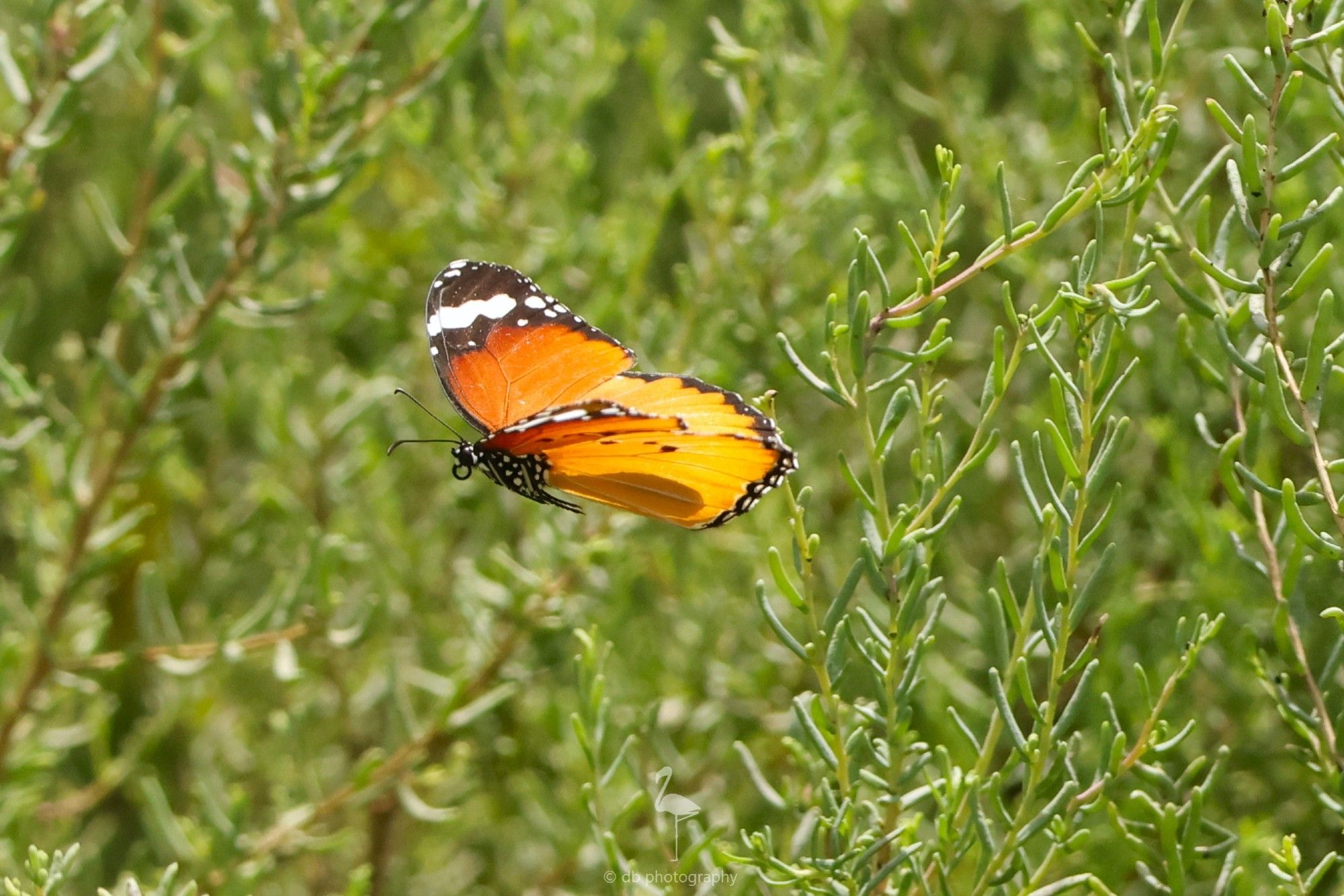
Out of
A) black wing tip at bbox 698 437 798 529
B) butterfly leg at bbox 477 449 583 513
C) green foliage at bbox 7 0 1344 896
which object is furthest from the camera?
butterfly leg at bbox 477 449 583 513

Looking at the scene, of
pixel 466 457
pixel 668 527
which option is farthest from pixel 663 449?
pixel 668 527

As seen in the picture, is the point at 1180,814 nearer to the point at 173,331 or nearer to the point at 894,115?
the point at 173,331

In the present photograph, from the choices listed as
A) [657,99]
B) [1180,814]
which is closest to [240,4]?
[657,99]

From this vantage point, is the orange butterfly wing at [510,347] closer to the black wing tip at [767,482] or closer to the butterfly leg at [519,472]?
the butterfly leg at [519,472]

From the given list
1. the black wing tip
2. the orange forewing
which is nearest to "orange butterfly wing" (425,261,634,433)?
the orange forewing

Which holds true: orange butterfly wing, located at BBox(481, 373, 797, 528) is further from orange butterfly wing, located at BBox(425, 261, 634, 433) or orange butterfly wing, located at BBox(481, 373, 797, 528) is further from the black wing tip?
orange butterfly wing, located at BBox(425, 261, 634, 433)

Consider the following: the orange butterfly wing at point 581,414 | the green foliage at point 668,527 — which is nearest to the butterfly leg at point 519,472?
the orange butterfly wing at point 581,414
